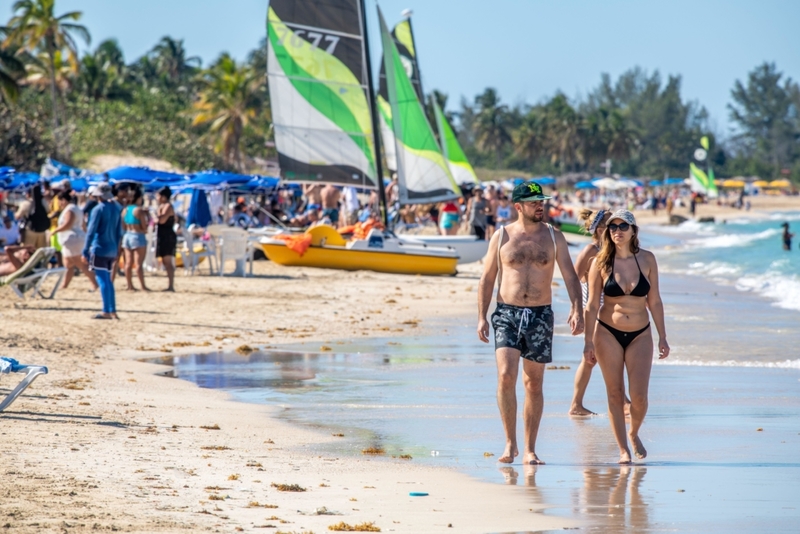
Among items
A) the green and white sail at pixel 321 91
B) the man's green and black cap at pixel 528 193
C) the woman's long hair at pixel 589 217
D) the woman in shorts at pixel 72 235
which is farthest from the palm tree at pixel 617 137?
the man's green and black cap at pixel 528 193

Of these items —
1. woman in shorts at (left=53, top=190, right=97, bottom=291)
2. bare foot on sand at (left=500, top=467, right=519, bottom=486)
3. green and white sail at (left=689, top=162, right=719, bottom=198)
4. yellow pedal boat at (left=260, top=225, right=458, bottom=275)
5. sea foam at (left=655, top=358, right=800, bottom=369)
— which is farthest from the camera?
green and white sail at (left=689, top=162, right=719, bottom=198)

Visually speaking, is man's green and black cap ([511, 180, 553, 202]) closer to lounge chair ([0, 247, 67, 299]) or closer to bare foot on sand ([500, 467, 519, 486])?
bare foot on sand ([500, 467, 519, 486])

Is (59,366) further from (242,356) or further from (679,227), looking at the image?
(679,227)

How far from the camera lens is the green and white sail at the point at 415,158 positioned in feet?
81.8

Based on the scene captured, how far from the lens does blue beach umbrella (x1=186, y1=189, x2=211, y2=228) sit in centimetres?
2419

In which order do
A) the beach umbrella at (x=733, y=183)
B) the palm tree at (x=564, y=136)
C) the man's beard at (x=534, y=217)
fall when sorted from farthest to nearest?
the palm tree at (x=564, y=136) → the beach umbrella at (x=733, y=183) → the man's beard at (x=534, y=217)

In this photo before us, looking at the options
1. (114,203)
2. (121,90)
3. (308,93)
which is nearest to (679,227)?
(121,90)

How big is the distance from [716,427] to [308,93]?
18.1 m

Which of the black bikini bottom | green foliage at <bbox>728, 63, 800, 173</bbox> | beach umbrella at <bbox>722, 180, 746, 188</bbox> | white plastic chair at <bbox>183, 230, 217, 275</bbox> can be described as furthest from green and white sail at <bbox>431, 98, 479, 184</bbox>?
green foliage at <bbox>728, 63, 800, 173</bbox>

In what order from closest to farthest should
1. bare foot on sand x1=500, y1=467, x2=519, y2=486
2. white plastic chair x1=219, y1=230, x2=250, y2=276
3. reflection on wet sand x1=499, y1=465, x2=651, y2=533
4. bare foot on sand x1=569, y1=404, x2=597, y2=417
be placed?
1. reflection on wet sand x1=499, y1=465, x2=651, y2=533
2. bare foot on sand x1=500, y1=467, x2=519, y2=486
3. bare foot on sand x1=569, y1=404, x2=597, y2=417
4. white plastic chair x1=219, y1=230, x2=250, y2=276

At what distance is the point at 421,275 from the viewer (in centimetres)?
2230

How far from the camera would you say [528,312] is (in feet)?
21.0

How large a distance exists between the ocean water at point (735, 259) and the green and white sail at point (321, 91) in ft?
30.2

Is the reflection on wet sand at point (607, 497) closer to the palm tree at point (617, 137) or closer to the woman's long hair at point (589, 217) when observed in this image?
the woman's long hair at point (589, 217)
